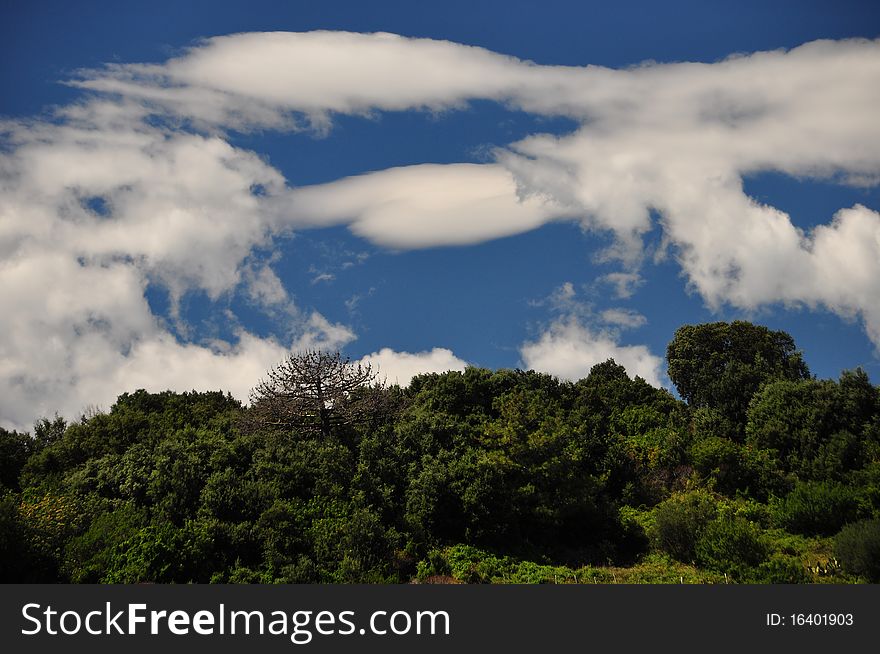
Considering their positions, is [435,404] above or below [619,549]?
above

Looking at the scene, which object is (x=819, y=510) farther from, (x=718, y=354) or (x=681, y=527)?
(x=718, y=354)

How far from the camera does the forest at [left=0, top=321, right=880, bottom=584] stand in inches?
1394

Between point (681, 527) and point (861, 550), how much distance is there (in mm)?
8567

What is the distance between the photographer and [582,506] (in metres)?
44.0

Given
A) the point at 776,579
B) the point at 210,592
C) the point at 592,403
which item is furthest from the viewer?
the point at 592,403

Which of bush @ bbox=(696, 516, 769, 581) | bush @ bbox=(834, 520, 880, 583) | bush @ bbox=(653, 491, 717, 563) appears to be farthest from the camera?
bush @ bbox=(653, 491, 717, 563)

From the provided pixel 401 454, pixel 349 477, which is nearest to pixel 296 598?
pixel 349 477

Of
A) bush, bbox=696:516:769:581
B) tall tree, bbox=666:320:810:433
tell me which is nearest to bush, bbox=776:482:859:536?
bush, bbox=696:516:769:581

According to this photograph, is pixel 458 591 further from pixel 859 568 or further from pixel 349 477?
pixel 859 568

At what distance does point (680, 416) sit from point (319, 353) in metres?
32.2

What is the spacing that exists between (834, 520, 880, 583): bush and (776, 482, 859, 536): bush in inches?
204

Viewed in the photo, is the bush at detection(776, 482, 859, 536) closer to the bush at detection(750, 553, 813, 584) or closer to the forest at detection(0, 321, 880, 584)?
the forest at detection(0, 321, 880, 584)

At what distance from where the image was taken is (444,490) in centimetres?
4166

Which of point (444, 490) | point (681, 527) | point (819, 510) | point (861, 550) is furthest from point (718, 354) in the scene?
point (444, 490)
